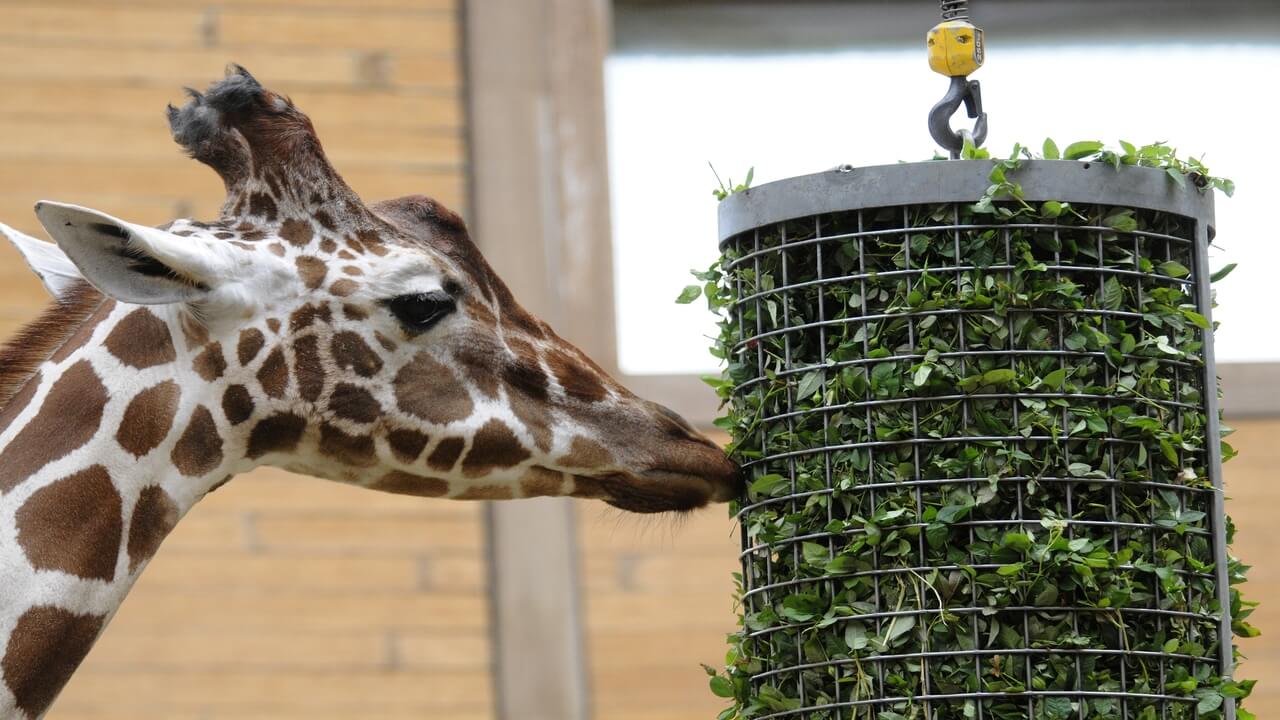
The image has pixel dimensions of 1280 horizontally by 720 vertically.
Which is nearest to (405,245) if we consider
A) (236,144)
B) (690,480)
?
(236,144)

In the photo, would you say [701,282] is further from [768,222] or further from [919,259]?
[919,259]

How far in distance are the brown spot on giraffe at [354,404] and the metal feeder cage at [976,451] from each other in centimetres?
68

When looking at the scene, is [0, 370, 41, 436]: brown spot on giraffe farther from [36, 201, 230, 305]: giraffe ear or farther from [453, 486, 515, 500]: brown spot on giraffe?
[453, 486, 515, 500]: brown spot on giraffe

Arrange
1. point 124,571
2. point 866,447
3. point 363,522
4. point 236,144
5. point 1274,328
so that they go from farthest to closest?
point 1274,328
point 363,522
point 236,144
point 124,571
point 866,447

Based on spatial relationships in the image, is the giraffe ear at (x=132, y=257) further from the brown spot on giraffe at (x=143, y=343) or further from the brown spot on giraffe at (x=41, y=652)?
the brown spot on giraffe at (x=41, y=652)

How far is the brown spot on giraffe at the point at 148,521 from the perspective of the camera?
2842 mm

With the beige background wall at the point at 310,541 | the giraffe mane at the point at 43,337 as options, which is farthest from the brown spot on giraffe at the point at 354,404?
the beige background wall at the point at 310,541

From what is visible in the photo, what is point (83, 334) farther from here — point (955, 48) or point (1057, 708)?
point (1057, 708)

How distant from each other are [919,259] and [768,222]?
25cm

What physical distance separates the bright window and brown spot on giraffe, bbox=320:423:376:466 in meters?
3.71

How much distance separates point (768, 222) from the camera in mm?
2674

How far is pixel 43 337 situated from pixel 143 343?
239 millimetres

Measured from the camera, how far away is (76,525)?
2795mm

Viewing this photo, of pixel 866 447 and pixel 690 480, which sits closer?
pixel 866 447
